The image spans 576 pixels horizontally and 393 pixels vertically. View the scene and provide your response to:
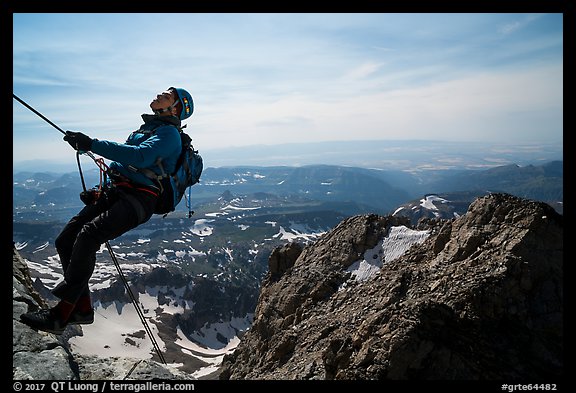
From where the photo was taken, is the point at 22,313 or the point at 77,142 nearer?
the point at 77,142

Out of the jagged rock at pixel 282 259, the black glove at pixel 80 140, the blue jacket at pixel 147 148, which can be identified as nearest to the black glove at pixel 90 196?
the blue jacket at pixel 147 148

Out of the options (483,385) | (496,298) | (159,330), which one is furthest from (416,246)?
(159,330)

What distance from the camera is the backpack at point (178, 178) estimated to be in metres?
8.49

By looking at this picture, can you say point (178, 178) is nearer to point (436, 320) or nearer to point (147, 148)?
point (147, 148)

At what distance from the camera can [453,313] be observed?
50.6 feet

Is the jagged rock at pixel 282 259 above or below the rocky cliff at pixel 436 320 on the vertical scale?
below

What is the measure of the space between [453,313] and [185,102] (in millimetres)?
12764

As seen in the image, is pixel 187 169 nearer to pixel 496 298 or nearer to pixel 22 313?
pixel 22 313

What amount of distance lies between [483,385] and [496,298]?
10.4 meters

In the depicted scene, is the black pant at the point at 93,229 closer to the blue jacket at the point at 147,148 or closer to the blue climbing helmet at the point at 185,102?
the blue jacket at the point at 147,148

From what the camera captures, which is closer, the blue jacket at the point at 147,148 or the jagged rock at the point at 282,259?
the blue jacket at the point at 147,148

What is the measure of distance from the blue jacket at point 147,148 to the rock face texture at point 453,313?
9.63m

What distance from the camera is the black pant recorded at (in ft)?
25.6

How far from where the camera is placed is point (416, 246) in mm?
29969
